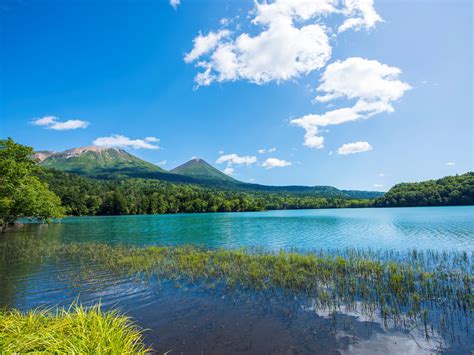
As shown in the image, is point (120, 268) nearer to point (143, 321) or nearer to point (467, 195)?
point (143, 321)

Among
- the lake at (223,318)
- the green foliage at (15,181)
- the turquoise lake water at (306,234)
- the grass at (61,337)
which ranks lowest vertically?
the turquoise lake water at (306,234)

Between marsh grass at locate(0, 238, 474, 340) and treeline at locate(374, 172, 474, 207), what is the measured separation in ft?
464

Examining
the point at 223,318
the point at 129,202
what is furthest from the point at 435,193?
the point at 129,202

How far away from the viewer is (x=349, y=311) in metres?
11.0

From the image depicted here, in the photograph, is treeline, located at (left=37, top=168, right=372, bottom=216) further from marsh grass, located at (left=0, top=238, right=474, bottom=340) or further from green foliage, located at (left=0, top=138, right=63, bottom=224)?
marsh grass, located at (left=0, top=238, right=474, bottom=340)

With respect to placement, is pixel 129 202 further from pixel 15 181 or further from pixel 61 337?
pixel 61 337

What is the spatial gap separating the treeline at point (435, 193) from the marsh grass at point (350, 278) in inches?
5570

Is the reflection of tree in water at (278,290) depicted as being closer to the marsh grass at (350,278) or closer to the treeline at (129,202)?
the marsh grass at (350,278)

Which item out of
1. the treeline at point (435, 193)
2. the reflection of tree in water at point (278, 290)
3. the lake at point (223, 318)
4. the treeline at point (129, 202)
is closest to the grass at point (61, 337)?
the lake at point (223, 318)

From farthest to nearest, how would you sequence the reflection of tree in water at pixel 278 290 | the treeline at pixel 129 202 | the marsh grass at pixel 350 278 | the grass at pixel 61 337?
the treeline at pixel 129 202 → the marsh grass at pixel 350 278 → the reflection of tree in water at pixel 278 290 → the grass at pixel 61 337

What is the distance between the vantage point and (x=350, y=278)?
1530cm

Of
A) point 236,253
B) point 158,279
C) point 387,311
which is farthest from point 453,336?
point 236,253

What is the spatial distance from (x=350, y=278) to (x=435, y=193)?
158 meters

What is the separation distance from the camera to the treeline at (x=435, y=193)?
126688mm
